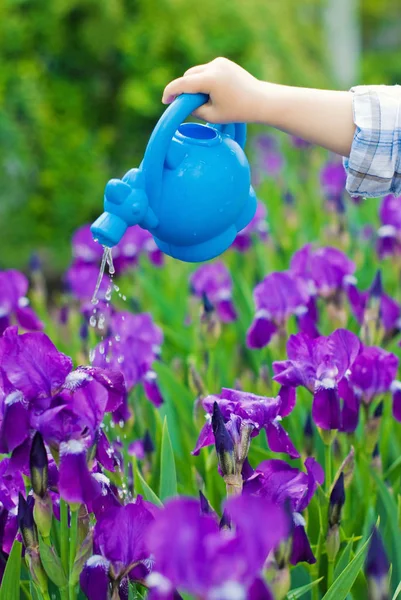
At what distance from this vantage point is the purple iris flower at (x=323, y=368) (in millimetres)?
1045

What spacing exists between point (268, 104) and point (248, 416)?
0.45 meters

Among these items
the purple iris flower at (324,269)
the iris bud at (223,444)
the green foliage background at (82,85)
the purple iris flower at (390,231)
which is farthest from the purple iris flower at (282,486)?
the green foliage background at (82,85)

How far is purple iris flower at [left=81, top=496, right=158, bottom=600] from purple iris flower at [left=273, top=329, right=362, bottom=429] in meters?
0.28

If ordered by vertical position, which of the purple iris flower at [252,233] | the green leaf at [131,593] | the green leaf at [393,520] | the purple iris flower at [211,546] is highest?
the purple iris flower at [211,546]

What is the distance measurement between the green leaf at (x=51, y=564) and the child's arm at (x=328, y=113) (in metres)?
0.58

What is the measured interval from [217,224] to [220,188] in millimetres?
49

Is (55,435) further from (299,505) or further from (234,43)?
(234,43)

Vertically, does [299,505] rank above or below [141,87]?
below

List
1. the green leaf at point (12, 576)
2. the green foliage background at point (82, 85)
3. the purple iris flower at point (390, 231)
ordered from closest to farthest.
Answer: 1. the green leaf at point (12, 576)
2. the purple iris flower at point (390, 231)
3. the green foliage background at point (82, 85)

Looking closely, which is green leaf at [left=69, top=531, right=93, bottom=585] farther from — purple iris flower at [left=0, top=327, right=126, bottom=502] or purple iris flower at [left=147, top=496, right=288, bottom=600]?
purple iris flower at [left=147, top=496, right=288, bottom=600]

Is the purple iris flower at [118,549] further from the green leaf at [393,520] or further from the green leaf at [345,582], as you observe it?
the green leaf at [393,520]

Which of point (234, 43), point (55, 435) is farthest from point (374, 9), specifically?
point (55, 435)

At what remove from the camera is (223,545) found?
0.58 meters

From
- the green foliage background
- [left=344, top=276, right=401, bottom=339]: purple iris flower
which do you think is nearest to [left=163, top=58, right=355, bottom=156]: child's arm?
[left=344, top=276, right=401, bottom=339]: purple iris flower
